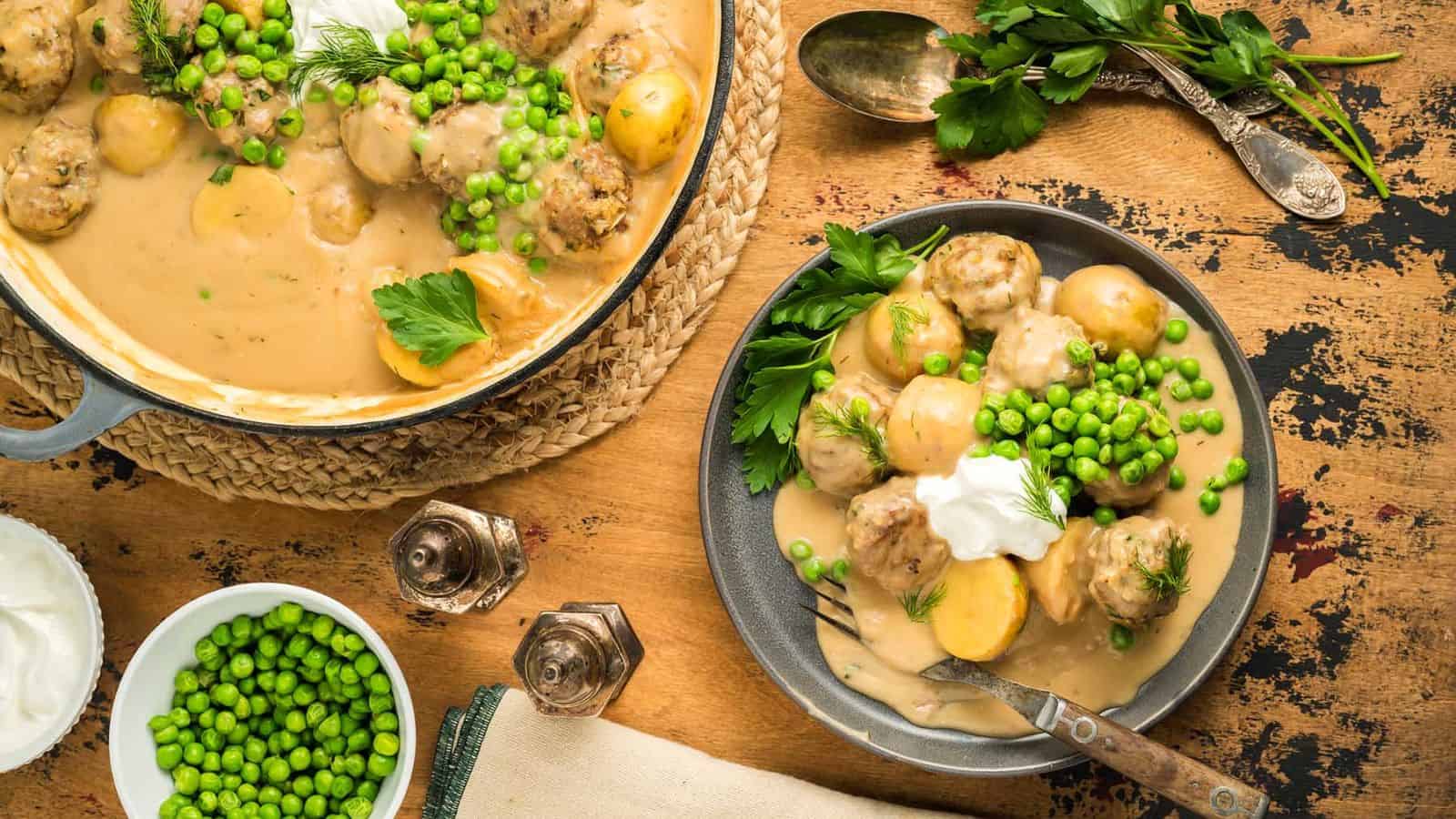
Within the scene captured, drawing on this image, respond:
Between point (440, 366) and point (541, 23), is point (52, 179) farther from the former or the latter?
point (541, 23)

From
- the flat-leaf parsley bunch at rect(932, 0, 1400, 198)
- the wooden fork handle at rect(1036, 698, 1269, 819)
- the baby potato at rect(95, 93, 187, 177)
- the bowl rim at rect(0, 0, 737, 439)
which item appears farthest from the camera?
the flat-leaf parsley bunch at rect(932, 0, 1400, 198)

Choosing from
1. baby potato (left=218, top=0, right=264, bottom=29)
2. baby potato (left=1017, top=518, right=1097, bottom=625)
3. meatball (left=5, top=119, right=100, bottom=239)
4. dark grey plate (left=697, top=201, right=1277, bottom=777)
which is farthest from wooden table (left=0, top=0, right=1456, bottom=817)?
baby potato (left=218, top=0, right=264, bottom=29)

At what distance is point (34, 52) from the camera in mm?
3158

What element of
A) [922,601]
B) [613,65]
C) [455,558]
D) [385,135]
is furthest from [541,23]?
[922,601]

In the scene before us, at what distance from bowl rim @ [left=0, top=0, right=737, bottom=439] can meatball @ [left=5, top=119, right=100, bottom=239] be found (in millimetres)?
204

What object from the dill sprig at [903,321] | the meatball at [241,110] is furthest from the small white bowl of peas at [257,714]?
the dill sprig at [903,321]

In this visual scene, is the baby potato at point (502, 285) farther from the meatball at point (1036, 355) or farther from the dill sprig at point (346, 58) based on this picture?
the meatball at point (1036, 355)

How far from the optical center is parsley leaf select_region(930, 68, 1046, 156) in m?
3.40

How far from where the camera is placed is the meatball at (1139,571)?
297 centimetres

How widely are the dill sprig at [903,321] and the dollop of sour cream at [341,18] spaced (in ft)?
4.92

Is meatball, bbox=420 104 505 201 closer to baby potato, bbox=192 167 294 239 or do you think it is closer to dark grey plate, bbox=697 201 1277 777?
baby potato, bbox=192 167 294 239

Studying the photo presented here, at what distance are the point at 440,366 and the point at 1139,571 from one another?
180 cm

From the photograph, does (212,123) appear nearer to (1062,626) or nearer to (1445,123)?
(1062,626)

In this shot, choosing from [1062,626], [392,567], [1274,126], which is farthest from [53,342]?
[1274,126]
